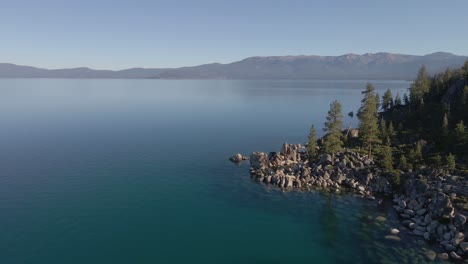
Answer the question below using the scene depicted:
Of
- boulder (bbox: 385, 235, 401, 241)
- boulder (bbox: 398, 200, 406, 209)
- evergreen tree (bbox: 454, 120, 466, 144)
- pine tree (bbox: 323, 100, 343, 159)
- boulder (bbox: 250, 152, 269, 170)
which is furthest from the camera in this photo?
boulder (bbox: 250, 152, 269, 170)

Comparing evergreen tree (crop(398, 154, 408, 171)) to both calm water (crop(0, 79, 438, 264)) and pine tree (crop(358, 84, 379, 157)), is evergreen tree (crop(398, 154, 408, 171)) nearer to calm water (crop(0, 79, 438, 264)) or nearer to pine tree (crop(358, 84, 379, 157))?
pine tree (crop(358, 84, 379, 157))

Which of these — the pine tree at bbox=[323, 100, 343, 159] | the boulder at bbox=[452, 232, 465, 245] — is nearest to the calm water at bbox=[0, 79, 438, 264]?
the boulder at bbox=[452, 232, 465, 245]

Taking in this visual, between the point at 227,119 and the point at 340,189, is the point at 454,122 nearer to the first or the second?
the point at 340,189

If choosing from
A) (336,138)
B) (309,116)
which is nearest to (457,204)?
(336,138)

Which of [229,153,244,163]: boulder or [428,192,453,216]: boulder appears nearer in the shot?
[428,192,453,216]: boulder

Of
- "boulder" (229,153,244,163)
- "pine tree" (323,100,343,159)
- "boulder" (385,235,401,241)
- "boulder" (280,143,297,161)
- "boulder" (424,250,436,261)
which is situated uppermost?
"pine tree" (323,100,343,159)

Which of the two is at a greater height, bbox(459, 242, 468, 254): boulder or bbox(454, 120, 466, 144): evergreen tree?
bbox(454, 120, 466, 144): evergreen tree

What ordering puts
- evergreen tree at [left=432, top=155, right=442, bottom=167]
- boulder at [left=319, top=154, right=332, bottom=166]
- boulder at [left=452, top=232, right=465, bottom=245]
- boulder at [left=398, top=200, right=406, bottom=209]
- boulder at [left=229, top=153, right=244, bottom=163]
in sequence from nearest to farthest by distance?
1. boulder at [left=452, top=232, right=465, bottom=245]
2. boulder at [left=398, top=200, right=406, bottom=209]
3. evergreen tree at [left=432, top=155, right=442, bottom=167]
4. boulder at [left=319, top=154, right=332, bottom=166]
5. boulder at [left=229, top=153, right=244, bottom=163]

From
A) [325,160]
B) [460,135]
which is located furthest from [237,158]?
[460,135]

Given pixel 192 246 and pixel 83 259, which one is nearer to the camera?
pixel 83 259
